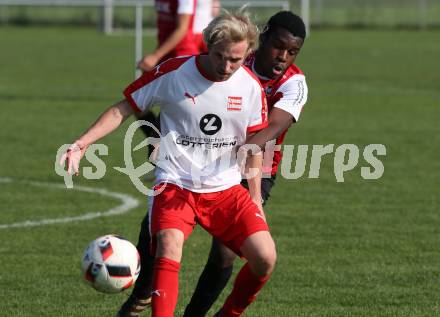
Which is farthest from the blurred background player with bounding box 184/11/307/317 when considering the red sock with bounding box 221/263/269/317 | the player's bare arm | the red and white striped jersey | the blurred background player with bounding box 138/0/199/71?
the blurred background player with bounding box 138/0/199/71

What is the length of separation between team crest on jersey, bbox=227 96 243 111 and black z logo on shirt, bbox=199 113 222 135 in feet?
0.29

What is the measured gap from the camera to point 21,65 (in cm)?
2745

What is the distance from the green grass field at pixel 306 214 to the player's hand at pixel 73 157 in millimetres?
1420

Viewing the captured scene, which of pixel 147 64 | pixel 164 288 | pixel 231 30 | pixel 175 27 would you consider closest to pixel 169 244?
pixel 164 288

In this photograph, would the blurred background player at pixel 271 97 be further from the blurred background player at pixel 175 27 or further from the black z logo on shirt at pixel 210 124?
the blurred background player at pixel 175 27

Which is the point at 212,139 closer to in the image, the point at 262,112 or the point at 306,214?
the point at 262,112

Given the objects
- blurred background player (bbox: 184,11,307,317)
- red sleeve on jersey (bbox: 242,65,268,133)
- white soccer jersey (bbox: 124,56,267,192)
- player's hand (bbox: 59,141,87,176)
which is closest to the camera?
player's hand (bbox: 59,141,87,176)

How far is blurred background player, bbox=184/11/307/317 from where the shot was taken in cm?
640

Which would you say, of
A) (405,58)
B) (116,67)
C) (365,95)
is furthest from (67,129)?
(405,58)

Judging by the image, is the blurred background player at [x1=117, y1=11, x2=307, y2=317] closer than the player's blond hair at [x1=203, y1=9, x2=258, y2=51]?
No

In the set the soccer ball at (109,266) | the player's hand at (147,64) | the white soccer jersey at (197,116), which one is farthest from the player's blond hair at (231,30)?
the player's hand at (147,64)

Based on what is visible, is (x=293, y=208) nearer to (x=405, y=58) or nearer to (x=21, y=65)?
(x=21, y=65)

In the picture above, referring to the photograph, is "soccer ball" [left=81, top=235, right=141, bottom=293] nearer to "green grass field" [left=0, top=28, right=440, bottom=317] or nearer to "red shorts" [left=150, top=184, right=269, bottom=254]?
"red shorts" [left=150, top=184, right=269, bottom=254]

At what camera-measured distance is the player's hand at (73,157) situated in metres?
5.55
